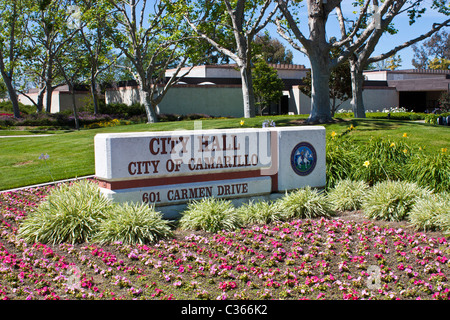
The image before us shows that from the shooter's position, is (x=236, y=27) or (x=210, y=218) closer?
(x=210, y=218)

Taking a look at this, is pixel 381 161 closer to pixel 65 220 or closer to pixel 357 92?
pixel 65 220

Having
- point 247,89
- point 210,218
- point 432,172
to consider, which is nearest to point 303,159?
point 432,172

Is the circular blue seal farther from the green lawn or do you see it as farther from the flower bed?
the green lawn

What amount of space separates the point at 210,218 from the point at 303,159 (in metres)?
2.65

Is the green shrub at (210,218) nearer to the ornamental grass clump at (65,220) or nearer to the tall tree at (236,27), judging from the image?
the ornamental grass clump at (65,220)

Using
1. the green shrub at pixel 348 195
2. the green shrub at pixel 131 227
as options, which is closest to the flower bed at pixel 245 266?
the green shrub at pixel 131 227

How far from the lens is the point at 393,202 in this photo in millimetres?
7363

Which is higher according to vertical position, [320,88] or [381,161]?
[320,88]

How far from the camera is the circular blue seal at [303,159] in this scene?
879cm

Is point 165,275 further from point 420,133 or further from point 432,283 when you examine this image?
point 420,133

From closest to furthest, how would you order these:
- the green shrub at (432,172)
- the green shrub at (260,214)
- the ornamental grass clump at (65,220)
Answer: the ornamental grass clump at (65,220) < the green shrub at (260,214) < the green shrub at (432,172)

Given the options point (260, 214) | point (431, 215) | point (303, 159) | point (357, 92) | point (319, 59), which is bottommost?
point (260, 214)

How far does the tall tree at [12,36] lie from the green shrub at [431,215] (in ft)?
99.8

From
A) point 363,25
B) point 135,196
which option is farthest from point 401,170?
point 363,25
